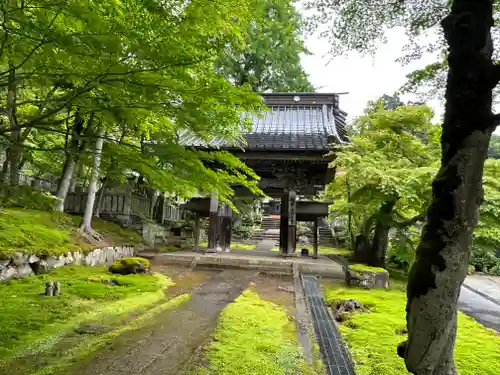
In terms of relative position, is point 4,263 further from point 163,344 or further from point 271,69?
point 271,69

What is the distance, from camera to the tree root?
995 cm

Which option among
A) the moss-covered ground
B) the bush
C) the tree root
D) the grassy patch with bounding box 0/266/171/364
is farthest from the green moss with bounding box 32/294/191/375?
the bush

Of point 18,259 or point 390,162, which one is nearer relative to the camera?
point 18,259

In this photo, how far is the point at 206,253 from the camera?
11.9 meters

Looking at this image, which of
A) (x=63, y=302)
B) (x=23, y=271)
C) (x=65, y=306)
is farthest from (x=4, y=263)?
(x=65, y=306)

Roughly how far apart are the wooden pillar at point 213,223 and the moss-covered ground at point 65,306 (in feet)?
13.1

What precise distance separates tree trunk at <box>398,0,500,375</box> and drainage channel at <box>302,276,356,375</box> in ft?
3.64

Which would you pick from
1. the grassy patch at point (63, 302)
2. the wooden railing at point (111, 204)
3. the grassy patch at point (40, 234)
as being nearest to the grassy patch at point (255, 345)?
the grassy patch at point (63, 302)

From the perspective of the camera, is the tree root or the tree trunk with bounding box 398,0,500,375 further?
the tree root

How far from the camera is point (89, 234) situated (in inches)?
400

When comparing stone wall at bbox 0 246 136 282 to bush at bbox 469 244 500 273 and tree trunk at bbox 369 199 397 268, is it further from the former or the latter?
bush at bbox 469 244 500 273

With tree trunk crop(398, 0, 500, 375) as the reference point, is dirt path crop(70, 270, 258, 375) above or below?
below

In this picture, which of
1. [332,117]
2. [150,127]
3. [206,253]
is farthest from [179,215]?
[150,127]

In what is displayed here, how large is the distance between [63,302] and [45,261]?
2.68 meters
